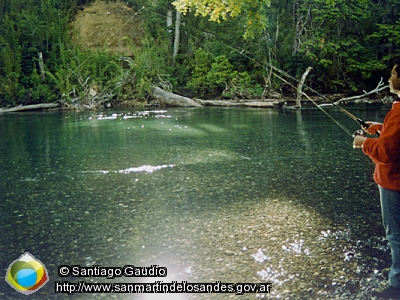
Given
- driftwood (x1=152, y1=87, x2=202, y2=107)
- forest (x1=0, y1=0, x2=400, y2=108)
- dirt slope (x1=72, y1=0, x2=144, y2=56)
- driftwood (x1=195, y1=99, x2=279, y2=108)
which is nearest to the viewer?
driftwood (x1=195, y1=99, x2=279, y2=108)

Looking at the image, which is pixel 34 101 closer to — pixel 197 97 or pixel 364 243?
pixel 197 97

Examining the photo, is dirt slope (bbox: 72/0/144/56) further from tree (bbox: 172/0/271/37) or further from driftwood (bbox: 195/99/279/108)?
tree (bbox: 172/0/271/37)

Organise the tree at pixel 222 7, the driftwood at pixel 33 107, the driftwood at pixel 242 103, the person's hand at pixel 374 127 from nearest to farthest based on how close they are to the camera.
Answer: the person's hand at pixel 374 127, the tree at pixel 222 7, the driftwood at pixel 33 107, the driftwood at pixel 242 103

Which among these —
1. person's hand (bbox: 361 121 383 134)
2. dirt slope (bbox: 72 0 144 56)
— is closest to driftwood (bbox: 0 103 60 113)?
dirt slope (bbox: 72 0 144 56)

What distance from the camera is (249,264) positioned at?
3514mm

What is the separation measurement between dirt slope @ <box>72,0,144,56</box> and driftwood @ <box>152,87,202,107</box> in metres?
8.38

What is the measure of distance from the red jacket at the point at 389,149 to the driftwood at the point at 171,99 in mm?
22398

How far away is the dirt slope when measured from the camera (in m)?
34.0

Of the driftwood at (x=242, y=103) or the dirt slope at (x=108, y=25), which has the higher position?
the dirt slope at (x=108, y=25)

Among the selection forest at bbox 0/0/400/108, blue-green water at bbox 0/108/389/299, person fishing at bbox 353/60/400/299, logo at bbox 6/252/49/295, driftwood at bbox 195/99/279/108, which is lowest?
blue-green water at bbox 0/108/389/299

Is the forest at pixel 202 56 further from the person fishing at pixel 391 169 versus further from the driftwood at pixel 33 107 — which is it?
the person fishing at pixel 391 169

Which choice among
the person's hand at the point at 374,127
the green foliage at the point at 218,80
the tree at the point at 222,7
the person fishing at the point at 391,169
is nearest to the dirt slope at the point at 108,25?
the green foliage at the point at 218,80

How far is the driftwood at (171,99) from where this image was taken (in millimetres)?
25266

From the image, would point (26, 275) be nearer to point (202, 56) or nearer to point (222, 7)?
point (222, 7)
